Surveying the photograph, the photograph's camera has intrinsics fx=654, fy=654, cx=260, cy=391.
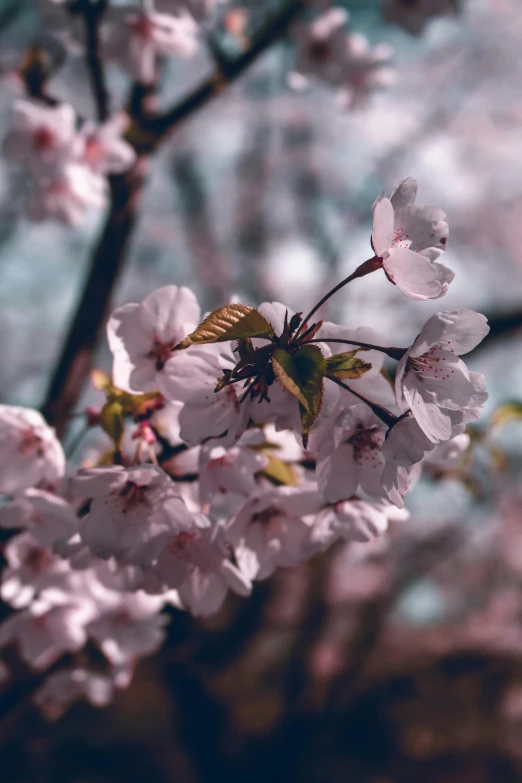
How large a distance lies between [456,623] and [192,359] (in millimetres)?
9868

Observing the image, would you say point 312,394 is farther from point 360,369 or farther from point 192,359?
point 192,359

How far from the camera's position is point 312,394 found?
57 cm

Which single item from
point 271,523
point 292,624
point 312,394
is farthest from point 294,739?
point 312,394

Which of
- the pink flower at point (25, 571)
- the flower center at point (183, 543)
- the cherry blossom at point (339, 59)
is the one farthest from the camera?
the cherry blossom at point (339, 59)

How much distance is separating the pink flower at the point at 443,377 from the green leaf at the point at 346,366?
4 cm

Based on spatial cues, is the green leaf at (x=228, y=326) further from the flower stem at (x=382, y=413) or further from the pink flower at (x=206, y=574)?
the pink flower at (x=206, y=574)

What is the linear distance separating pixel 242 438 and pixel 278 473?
0.11m

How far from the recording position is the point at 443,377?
0.69 m

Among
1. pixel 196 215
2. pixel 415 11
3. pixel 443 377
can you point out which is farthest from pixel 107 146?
pixel 196 215

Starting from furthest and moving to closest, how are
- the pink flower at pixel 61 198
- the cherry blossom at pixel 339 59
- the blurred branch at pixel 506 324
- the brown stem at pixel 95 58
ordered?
the cherry blossom at pixel 339 59
the blurred branch at pixel 506 324
the pink flower at pixel 61 198
the brown stem at pixel 95 58

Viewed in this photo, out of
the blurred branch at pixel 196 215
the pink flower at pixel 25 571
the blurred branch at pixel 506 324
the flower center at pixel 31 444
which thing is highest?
the flower center at pixel 31 444

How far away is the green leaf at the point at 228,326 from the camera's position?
599mm

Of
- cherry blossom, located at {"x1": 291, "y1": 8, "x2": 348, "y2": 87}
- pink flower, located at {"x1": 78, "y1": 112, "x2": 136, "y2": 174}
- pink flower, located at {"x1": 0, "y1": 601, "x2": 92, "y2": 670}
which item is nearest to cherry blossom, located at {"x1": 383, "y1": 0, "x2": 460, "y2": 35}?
cherry blossom, located at {"x1": 291, "y1": 8, "x2": 348, "y2": 87}

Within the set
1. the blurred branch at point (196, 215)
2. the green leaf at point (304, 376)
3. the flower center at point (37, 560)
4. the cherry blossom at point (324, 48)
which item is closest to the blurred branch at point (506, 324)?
the cherry blossom at point (324, 48)
